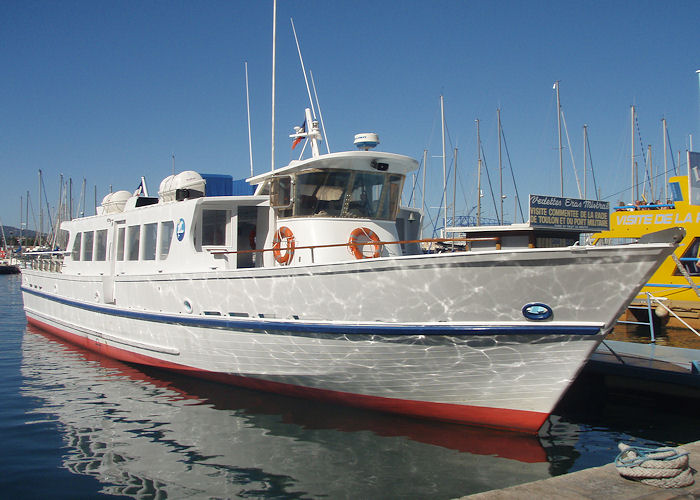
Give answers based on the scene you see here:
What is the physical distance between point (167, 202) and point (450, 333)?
6.92 meters

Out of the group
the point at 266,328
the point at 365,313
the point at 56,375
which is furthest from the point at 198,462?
the point at 56,375

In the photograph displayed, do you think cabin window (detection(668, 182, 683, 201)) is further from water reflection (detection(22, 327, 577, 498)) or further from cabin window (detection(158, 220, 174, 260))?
cabin window (detection(158, 220, 174, 260))

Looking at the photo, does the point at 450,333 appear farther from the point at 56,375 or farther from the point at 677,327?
the point at 677,327

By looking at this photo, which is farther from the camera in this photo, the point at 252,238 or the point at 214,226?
the point at 252,238

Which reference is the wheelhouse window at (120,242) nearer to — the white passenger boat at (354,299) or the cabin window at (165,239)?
the white passenger boat at (354,299)

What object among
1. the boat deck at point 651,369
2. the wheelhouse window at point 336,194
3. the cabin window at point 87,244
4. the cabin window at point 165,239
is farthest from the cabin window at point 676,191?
the cabin window at point 87,244

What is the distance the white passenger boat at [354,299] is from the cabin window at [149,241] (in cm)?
4

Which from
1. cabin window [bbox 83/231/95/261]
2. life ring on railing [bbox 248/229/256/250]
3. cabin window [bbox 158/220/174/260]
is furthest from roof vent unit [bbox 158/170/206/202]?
cabin window [bbox 83/231/95/261]

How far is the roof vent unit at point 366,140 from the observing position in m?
9.25

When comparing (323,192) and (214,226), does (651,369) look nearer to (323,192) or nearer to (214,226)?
(323,192)

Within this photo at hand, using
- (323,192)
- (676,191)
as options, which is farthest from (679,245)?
(323,192)

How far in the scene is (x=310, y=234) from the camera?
903 centimetres

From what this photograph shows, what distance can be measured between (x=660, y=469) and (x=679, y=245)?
9460 millimetres

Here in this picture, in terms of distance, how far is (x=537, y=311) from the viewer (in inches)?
262
